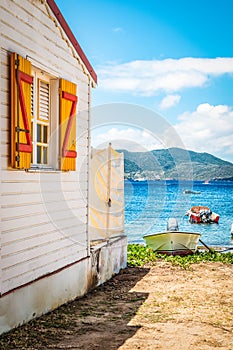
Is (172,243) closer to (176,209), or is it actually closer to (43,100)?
(43,100)

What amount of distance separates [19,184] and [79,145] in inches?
101

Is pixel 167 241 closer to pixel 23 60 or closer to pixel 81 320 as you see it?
pixel 81 320

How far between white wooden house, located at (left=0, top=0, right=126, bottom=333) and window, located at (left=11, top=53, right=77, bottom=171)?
13mm

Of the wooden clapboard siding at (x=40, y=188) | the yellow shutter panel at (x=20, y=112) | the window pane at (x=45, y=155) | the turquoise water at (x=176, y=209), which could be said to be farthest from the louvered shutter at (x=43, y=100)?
the turquoise water at (x=176, y=209)

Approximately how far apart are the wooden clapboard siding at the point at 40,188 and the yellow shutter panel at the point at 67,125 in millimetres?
197

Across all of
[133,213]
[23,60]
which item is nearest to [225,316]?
[23,60]

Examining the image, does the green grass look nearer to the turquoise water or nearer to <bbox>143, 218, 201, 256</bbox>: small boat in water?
<bbox>143, 218, 201, 256</bbox>: small boat in water

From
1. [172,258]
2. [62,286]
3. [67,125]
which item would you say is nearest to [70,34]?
[67,125]

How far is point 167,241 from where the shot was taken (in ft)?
50.5

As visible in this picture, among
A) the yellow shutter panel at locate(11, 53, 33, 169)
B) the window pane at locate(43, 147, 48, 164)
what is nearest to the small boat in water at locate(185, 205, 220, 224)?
the window pane at locate(43, 147, 48, 164)

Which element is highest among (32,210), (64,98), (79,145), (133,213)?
(64,98)

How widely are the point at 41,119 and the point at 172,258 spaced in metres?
7.39

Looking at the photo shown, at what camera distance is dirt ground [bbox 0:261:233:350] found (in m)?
6.35

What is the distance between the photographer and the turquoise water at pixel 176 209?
39.2 meters
